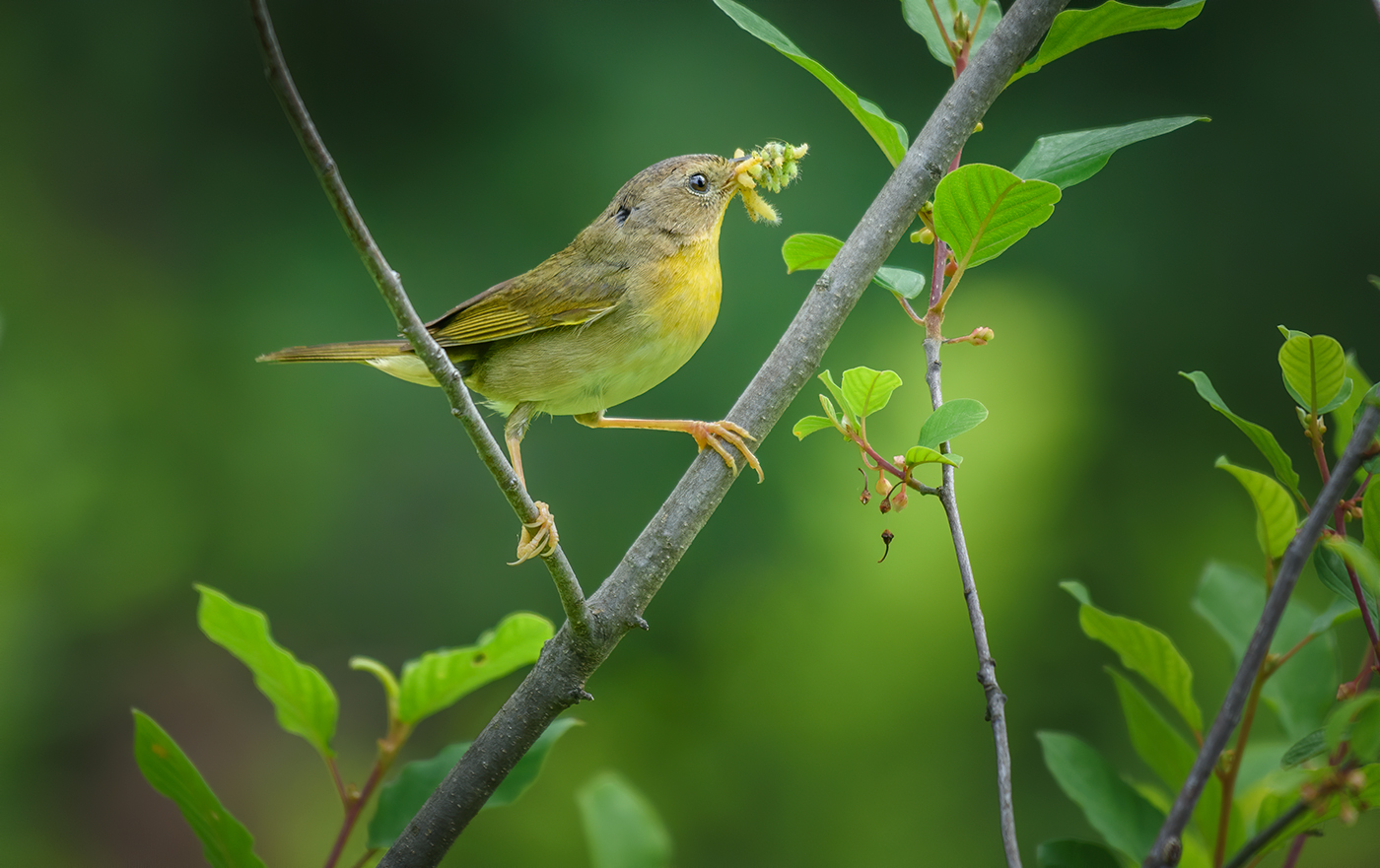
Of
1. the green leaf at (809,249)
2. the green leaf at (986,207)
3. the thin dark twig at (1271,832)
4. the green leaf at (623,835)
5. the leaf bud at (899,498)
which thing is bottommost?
the green leaf at (623,835)

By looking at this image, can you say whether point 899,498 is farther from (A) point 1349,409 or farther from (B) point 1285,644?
(B) point 1285,644

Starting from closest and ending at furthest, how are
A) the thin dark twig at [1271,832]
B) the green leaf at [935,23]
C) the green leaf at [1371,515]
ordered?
the thin dark twig at [1271,832]
the green leaf at [1371,515]
the green leaf at [935,23]

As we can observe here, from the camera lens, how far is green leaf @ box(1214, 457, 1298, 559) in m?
1.16

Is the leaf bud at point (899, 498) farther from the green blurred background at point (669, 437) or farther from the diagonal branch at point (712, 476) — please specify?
the green blurred background at point (669, 437)

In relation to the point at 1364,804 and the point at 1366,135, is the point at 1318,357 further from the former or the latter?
the point at 1366,135

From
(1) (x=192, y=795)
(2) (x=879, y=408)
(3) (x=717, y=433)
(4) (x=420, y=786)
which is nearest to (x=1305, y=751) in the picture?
(2) (x=879, y=408)

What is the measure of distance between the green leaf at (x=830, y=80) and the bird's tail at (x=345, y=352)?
3.89 ft

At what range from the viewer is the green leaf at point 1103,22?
119 centimetres

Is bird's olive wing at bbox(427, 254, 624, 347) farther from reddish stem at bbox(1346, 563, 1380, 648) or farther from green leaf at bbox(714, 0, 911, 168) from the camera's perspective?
reddish stem at bbox(1346, 563, 1380, 648)

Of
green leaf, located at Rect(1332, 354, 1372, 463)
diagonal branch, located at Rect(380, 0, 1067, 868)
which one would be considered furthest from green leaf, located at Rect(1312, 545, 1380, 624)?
diagonal branch, located at Rect(380, 0, 1067, 868)

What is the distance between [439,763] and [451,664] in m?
0.21

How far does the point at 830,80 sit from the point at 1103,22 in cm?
36

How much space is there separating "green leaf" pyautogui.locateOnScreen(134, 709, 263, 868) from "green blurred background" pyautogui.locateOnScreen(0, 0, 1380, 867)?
5.25 ft

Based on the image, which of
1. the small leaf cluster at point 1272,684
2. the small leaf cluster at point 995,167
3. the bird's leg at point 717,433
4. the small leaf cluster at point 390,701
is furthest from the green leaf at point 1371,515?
the small leaf cluster at point 390,701
